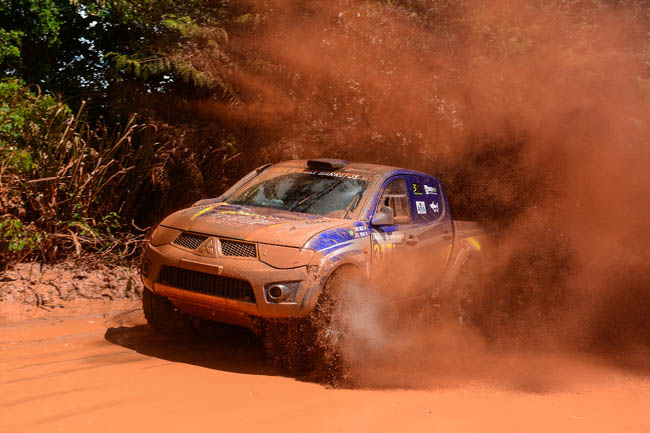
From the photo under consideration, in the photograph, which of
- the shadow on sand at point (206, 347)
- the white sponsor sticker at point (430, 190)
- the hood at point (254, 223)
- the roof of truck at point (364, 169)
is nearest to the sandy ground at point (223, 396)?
the shadow on sand at point (206, 347)

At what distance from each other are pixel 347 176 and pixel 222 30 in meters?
4.56

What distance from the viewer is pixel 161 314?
5.70 m

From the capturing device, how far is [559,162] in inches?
405

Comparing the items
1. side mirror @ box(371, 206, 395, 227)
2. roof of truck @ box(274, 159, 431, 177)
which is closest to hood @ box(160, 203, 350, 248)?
side mirror @ box(371, 206, 395, 227)

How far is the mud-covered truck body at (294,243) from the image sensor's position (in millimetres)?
4945

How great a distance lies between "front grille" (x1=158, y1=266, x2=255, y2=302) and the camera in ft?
16.2

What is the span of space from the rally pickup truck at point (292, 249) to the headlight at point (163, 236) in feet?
0.04

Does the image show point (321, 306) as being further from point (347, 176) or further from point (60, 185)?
point (60, 185)

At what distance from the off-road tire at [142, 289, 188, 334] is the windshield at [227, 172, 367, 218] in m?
1.24

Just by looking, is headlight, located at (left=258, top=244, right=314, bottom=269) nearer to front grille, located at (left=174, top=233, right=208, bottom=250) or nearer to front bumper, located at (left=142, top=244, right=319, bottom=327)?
front bumper, located at (left=142, top=244, right=319, bottom=327)

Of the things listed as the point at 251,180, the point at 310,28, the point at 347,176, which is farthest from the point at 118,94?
the point at 347,176

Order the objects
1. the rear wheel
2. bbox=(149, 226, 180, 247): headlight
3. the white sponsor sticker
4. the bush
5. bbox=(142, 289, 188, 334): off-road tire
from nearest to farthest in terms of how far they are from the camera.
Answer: bbox=(149, 226, 180, 247): headlight
bbox=(142, 289, 188, 334): off-road tire
the rear wheel
the white sponsor sticker
the bush

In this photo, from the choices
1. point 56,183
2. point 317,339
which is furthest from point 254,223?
point 56,183

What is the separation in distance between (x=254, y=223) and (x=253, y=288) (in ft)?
2.21
